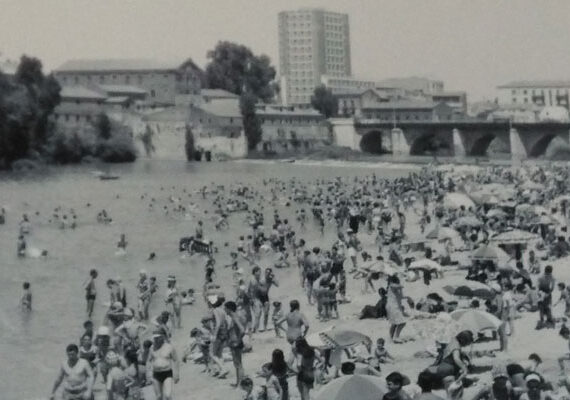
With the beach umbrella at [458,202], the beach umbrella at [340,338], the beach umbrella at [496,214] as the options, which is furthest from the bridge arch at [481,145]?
the beach umbrella at [340,338]

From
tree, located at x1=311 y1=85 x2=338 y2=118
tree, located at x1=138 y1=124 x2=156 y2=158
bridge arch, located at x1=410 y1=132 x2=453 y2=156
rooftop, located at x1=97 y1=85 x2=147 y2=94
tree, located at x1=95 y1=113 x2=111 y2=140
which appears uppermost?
rooftop, located at x1=97 y1=85 x2=147 y2=94

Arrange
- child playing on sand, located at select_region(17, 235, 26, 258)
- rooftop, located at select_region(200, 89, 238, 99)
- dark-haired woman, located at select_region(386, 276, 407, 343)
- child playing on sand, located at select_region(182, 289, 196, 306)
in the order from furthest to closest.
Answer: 1. rooftop, located at select_region(200, 89, 238, 99)
2. child playing on sand, located at select_region(17, 235, 26, 258)
3. child playing on sand, located at select_region(182, 289, 196, 306)
4. dark-haired woman, located at select_region(386, 276, 407, 343)

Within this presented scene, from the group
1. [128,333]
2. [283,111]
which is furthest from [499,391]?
[283,111]

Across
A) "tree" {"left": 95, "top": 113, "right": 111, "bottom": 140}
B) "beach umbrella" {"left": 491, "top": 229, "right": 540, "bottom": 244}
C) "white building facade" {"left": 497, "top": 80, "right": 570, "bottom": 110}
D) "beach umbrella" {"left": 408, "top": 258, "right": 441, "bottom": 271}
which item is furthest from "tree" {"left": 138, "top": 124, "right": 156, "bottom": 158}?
"beach umbrella" {"left": 408, "top": 258, "right": 441, "bottom": 271}

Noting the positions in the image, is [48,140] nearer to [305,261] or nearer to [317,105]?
[317,105]

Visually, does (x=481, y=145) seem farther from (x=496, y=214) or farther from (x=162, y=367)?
(x=162, y=367)

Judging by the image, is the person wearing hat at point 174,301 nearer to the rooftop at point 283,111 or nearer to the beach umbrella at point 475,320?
the beach umbrella at point 475,320

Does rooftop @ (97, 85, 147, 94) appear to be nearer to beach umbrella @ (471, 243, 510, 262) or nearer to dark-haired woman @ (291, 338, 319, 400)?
beach umbrella @ (471, 243, 510, 262)
